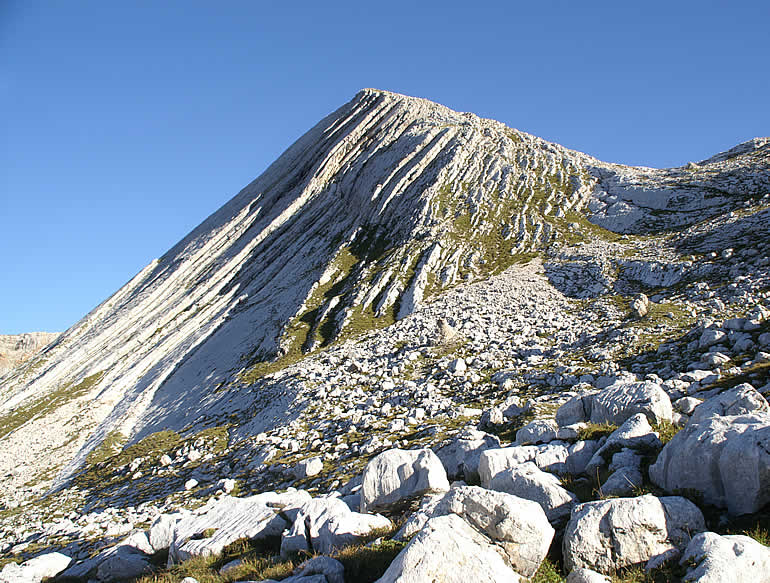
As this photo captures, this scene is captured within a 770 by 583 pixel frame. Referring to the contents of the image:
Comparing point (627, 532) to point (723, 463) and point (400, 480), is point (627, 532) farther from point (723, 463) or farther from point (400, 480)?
point (400, 480)

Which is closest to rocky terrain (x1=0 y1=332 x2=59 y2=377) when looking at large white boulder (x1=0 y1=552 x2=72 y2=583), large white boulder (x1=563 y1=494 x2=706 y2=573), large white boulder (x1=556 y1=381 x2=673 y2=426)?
large white boulder (x1=0 y1=552 x2=72 y2=583)

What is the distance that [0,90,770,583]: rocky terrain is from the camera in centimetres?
816

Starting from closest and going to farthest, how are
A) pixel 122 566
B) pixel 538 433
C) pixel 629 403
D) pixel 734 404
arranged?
1. pixel 734 404
2. pixel 122 566
3. pixel 629 403
4. pixel 538 433

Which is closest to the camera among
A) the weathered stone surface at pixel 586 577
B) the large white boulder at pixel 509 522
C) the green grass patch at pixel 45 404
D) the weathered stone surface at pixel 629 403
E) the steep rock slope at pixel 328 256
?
the weathered stone surface at pixel 586 577

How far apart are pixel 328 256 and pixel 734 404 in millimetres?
47002

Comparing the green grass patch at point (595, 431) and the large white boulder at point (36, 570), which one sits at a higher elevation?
the large white boulder at point (36, 570)

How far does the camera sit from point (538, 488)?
9406 millimetres

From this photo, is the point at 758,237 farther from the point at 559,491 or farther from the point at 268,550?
the point at 268,550

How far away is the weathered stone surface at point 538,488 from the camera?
8.95m

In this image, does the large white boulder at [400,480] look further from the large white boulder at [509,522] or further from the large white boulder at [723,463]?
the large white boulder at [723,463]

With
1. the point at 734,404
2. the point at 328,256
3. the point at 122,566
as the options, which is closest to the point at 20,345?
the point at 328,256

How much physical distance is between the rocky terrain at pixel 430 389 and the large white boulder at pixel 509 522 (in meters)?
0.04

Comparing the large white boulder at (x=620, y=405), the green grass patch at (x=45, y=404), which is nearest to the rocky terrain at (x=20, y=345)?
the green grass patch at (x=45, y=404)

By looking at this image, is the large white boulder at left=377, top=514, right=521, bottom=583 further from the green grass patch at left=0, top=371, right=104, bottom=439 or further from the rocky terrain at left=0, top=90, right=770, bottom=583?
the green grass patch at left=0, top=371, right=104, bottom=439
